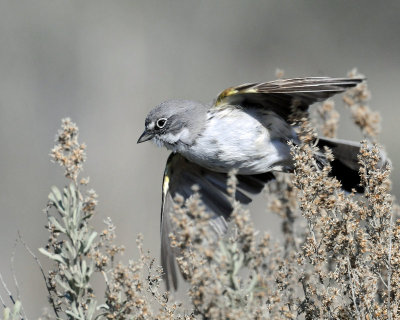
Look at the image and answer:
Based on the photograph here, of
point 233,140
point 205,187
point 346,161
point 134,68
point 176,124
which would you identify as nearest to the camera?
point 233,140

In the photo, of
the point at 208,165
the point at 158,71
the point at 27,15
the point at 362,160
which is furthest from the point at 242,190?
the point at 27,15

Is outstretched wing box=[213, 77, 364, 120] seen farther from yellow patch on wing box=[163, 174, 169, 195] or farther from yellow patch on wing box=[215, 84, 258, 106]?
yellow patch on wing box=[163, 174, 169, 195]

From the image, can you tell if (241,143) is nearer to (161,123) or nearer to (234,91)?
(234,91)

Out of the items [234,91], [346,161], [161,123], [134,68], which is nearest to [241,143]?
[234,91]

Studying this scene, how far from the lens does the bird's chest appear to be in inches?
160

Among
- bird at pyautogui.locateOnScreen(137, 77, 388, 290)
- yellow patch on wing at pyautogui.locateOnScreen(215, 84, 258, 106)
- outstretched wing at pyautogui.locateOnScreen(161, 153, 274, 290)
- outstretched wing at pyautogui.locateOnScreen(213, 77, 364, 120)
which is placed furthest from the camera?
outstretched wing at pyautogui.locateOnScreen(161, 153, 274, 290)

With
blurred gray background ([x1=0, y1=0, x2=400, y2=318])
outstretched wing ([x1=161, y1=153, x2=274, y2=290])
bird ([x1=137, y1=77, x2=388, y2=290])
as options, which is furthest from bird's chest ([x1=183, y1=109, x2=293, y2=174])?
blurred gray background ([x1=0, y1=0, x2=400, y2=318])

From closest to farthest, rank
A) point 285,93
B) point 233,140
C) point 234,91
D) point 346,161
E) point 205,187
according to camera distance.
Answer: point 285,93, point 234,91, point 233,140, point 346,161, point 205,187

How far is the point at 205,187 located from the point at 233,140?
1.83 ft

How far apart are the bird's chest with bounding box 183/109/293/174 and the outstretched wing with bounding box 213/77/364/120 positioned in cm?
6

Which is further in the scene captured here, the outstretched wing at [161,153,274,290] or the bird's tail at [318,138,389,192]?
the outstretched wing at [161,153,274,290]

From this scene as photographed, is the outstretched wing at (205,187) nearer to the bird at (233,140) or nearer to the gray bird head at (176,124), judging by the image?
the bird at (233,140)

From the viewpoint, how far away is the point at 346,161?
4352 millimetres

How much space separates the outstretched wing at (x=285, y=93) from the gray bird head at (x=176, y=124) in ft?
0.44
